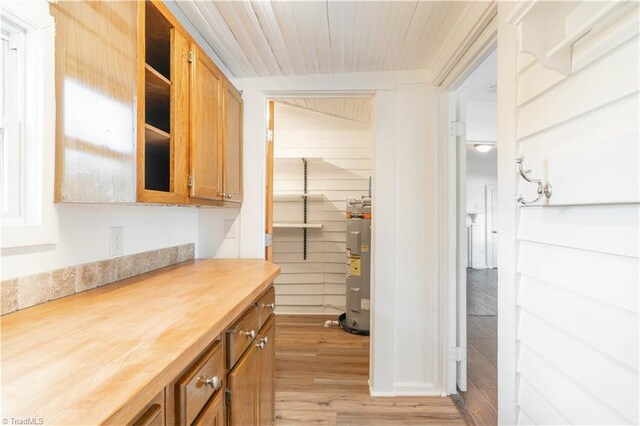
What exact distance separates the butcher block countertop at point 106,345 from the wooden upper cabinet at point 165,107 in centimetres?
41

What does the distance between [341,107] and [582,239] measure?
296 centimetres

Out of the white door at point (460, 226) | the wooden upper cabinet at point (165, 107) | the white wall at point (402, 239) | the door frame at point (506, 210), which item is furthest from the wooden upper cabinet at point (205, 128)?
the white door at point (460, 226)

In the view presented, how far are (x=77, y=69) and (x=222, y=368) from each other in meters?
1.12

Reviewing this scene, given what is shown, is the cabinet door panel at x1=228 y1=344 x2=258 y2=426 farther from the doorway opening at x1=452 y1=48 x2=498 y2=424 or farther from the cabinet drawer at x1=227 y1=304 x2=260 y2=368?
the doorway opening at x1=452 y1=48 x2=498 y2=424

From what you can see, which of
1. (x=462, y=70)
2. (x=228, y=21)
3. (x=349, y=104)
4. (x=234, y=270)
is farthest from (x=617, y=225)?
(x=349, y=104)

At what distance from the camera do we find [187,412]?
772 mm

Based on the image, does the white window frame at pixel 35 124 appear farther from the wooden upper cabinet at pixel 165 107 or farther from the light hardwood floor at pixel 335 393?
the light hardwood floor at pixel 335 393

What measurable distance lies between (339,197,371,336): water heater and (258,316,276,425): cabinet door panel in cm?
183

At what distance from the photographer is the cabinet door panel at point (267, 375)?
4.65 feet

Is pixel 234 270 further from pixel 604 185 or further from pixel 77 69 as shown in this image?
pixel 604 185

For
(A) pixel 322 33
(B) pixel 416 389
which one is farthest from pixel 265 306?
(A) pixel 322 33

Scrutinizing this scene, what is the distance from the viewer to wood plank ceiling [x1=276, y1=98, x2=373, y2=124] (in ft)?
10.6

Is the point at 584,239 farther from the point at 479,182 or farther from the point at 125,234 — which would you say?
the point at 479,182

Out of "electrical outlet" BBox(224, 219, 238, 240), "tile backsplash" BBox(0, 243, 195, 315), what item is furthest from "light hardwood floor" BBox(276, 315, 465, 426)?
"tile backsplash" BBox(0, 243, 195, 315)
